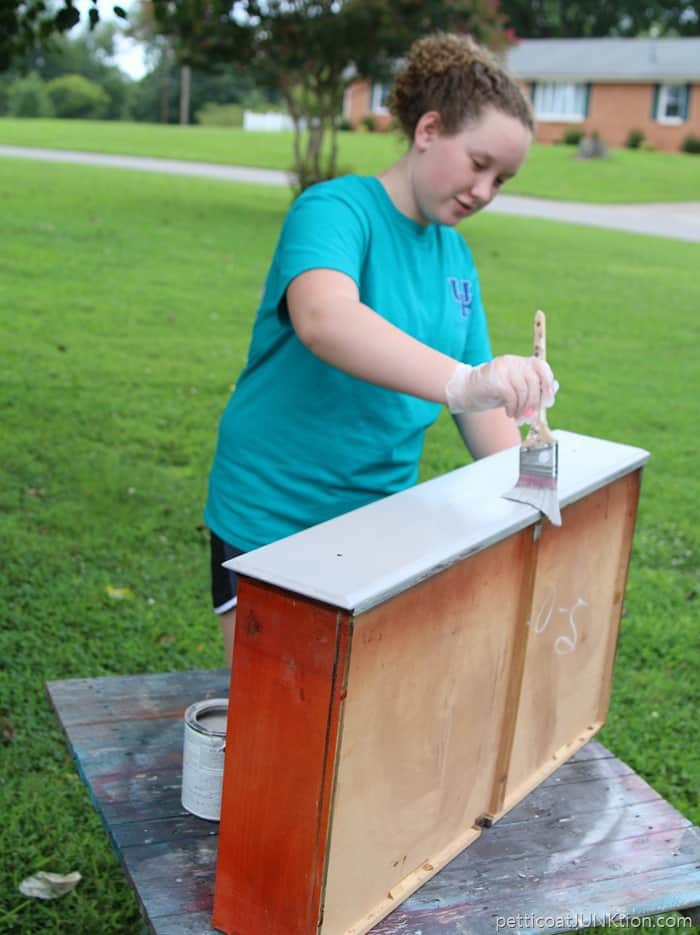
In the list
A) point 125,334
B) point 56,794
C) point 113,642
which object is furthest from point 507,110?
point 125,334

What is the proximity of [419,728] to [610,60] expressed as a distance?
4668 cm

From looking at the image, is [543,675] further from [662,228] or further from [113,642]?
[662,228]

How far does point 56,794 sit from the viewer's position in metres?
3.10

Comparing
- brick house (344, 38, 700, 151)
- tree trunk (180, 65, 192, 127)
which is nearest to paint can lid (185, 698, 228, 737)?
brick house (344, 38, 700, 151)

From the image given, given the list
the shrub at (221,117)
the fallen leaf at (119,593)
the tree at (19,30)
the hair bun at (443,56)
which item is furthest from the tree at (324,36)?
the shrub at (221,117)

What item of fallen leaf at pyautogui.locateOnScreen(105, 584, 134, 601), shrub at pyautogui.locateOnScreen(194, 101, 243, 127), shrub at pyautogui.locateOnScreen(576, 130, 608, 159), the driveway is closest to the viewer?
fallen leaf at pyautogui.locateOnScreen(105, 584, 134, 601)

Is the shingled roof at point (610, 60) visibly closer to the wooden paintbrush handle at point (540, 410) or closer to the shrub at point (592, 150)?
the shrub at point (592, 150)

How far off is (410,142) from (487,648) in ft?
3.20

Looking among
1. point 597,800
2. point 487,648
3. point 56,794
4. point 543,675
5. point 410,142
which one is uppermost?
Result: point 410,142

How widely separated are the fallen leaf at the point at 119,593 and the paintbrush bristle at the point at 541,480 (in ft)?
8.44

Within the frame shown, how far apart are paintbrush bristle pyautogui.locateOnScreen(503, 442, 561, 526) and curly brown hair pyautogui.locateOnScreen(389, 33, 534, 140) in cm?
60

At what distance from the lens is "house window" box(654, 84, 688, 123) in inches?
1634

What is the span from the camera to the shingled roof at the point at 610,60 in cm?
4191

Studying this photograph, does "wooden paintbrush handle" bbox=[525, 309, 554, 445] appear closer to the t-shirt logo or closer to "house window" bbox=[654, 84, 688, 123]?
the t-shirt logo
